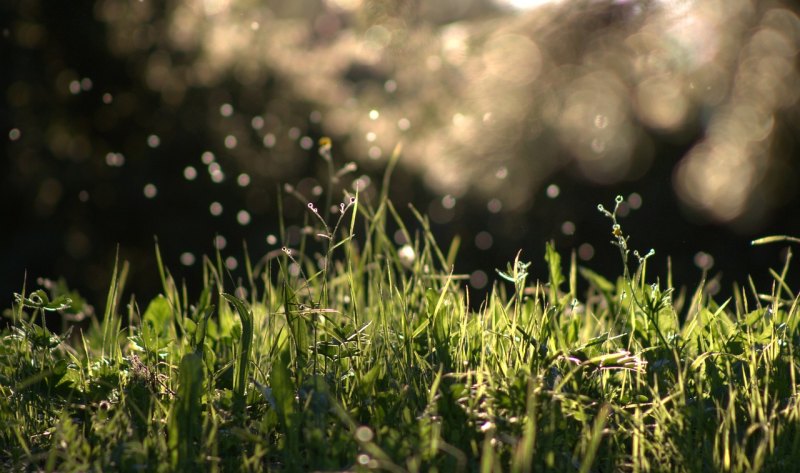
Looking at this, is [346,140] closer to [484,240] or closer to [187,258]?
[484,240]

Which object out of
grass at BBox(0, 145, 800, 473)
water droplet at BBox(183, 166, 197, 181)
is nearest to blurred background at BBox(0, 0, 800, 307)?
water droplet at BBox(183, 166, 197, 181)

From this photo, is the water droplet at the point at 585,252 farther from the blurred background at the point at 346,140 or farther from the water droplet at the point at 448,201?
the water droplet at the point at 448,201

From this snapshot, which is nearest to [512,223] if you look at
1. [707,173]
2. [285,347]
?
[707,173]

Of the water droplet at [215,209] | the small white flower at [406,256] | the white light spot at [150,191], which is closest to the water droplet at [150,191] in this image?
the white light spot at [150,191]

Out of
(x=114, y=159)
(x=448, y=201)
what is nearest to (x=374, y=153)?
(x=448, y=201)

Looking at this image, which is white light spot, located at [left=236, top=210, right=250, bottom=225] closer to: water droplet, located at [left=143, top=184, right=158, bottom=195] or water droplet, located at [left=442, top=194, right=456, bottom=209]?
water droplet, located at [left=143, top=184, right=158, bottom=195]
